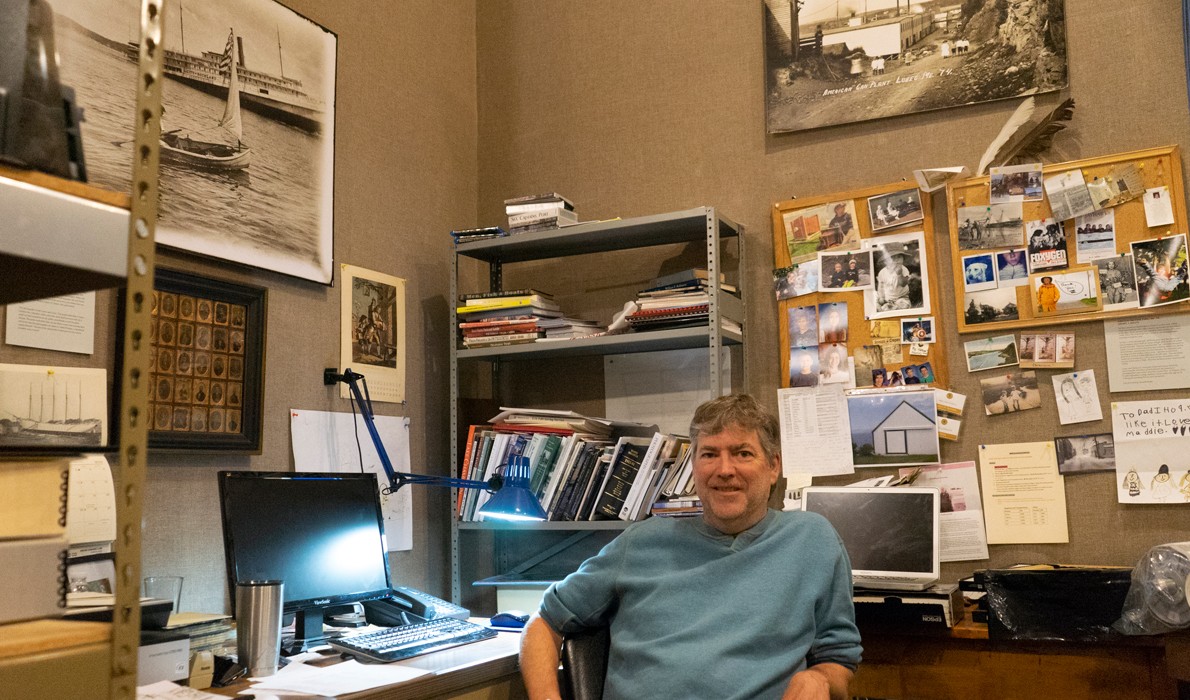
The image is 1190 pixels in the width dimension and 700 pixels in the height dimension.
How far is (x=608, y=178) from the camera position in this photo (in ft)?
10.4

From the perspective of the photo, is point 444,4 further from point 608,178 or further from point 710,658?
point 710,658

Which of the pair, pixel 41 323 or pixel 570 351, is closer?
pixel 41 323

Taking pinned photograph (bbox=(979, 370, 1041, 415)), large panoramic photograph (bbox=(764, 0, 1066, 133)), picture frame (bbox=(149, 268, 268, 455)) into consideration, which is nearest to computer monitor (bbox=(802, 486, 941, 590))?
pinned photograph (bbox=(979, 370, 1041, 415))

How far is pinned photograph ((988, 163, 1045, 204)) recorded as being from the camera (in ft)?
8.32

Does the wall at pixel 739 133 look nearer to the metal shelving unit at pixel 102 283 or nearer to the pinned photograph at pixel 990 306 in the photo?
the pinned photograph at pixel 990 306

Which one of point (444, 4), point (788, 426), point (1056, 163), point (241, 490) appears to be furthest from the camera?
point (444, 4)

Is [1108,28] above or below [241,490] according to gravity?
above

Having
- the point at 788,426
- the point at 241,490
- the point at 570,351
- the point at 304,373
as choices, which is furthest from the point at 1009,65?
the point at 241,490

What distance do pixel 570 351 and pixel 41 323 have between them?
58.0 inches

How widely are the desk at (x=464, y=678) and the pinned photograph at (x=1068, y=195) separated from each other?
5.66 feet

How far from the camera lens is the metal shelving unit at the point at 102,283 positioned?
71cm

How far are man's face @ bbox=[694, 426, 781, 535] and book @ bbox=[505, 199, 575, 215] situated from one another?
1.03 m

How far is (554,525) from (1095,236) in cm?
160

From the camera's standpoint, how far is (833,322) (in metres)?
2.73
